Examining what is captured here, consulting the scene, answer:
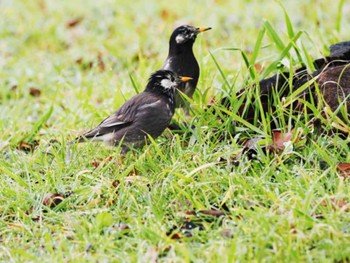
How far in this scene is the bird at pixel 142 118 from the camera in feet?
16.6

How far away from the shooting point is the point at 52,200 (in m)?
4.45

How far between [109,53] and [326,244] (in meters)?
5.16

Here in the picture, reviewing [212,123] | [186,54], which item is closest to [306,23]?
[186,54]

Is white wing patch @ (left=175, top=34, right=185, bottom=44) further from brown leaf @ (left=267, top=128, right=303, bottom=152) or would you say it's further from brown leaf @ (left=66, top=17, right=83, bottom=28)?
brown leaf @ (left=66, top=17, right=83, bottom=28)

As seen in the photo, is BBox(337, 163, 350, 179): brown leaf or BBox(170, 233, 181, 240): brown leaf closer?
BBox(170, 233, 181, 240): brown leaf

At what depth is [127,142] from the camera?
506 cm

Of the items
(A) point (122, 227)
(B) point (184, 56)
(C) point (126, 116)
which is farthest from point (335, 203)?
(B) point (184, 56)

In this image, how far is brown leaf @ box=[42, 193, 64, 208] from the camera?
4.46m

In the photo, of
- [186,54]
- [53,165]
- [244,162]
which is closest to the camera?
[244,162]

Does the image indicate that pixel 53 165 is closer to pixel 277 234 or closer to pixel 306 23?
pixel 277 234

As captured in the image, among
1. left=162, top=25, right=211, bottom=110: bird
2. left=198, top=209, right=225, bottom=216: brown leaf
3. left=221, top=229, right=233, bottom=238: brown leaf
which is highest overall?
left=162, top=25, right=211, bottom=110: bird

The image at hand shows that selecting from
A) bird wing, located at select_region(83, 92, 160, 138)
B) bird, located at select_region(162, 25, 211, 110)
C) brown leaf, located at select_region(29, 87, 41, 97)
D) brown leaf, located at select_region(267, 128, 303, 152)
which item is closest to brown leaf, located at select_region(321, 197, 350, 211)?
brown leaf, located at select_region(267, 128, 303, 152)

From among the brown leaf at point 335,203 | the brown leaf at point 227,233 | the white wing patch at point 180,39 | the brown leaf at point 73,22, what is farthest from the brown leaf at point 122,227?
the brown leaf at point 73,22

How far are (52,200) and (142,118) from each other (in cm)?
94
